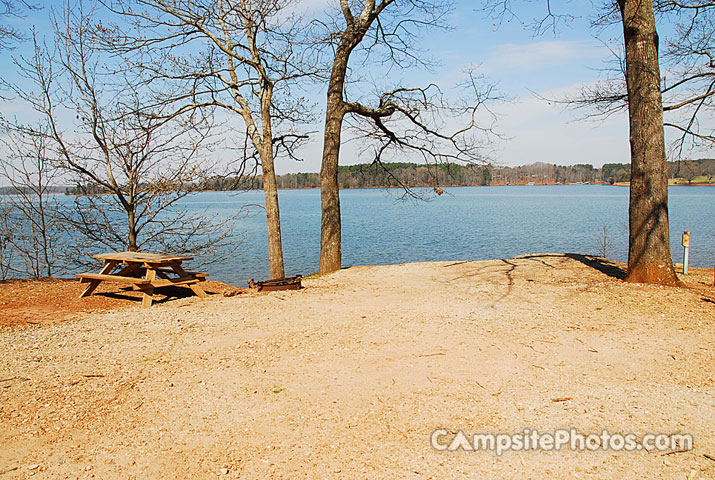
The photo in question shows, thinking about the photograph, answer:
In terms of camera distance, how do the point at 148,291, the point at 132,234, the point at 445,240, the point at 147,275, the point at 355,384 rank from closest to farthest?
1. the point at 355,384
2. the point at 148,291
3. the point at 147,275
4. the point at 132,234
5. the point at 445,240

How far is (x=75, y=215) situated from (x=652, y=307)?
12.3m

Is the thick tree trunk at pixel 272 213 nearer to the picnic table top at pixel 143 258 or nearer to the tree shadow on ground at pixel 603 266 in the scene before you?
the picnic table top at pixel 143 258

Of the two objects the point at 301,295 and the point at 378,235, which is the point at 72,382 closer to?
the point at 301,295

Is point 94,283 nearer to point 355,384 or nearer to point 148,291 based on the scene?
point 148,291

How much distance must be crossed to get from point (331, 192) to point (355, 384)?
6.71 meters

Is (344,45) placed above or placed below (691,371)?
above

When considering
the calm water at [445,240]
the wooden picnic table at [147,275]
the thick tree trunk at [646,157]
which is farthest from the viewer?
the calm water at [445,240]

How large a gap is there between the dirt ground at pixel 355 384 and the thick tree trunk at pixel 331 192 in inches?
126

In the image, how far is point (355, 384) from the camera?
4344 mm

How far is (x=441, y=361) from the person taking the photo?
4859 millimetres

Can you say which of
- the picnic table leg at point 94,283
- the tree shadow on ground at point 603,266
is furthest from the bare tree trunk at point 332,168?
the tree shadow on ground at point 603,266

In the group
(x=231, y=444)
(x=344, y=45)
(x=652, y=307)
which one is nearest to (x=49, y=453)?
(x=231, y=444)

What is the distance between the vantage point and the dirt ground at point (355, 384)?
10.3 ft

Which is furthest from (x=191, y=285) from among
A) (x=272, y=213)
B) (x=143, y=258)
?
(x=272, y=213)
